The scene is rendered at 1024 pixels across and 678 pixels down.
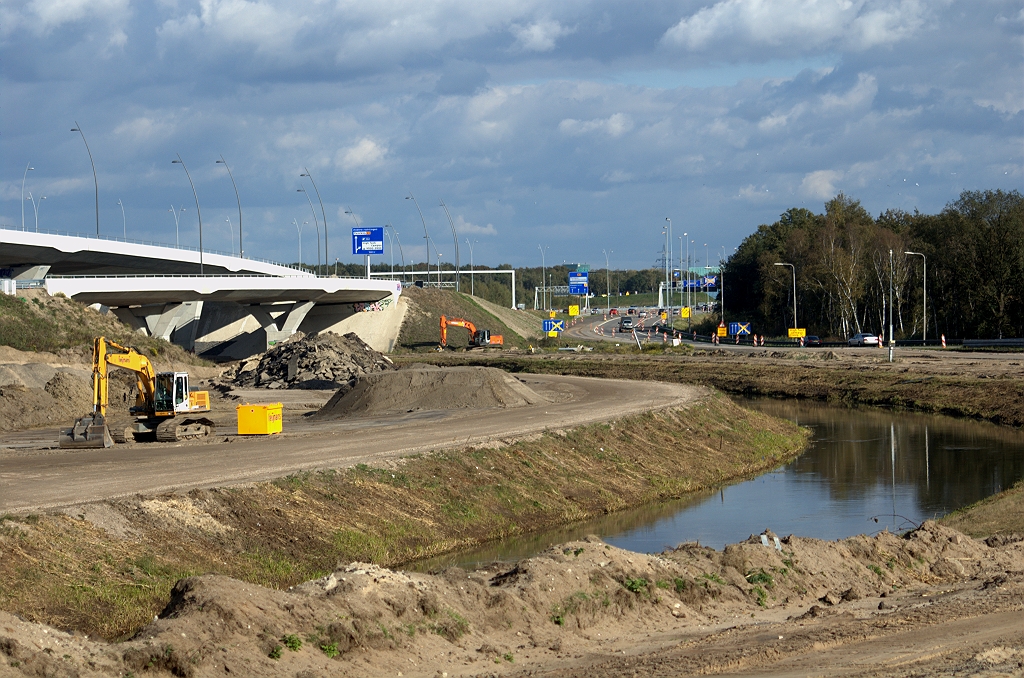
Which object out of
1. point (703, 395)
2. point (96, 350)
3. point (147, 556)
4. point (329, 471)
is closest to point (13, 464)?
point (96, 350)

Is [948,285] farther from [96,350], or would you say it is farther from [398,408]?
[96,350]

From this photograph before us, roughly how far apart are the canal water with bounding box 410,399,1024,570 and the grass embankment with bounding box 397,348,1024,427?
5.62 metres

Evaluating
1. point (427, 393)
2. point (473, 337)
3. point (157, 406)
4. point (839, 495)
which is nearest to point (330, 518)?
point (157, 406)

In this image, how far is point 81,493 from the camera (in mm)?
26781

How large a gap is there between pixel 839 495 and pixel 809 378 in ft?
132

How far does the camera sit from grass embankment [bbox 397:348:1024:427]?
59.4 meters

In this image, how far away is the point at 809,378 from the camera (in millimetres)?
74750

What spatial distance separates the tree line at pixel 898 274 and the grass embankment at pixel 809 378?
2809 cm

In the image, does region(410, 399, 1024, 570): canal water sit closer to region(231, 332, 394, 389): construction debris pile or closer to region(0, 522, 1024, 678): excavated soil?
region(0, 522, 1024, 678): excavated soil

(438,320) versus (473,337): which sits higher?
(438,320)

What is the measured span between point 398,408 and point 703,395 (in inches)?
654

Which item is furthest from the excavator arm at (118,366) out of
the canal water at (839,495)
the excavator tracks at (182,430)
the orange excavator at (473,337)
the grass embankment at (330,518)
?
the orange excavator at (473,337)

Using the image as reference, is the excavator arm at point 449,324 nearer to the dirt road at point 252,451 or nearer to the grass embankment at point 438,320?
the grass embankment at point 438,320

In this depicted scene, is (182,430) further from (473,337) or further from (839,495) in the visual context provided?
(473,337)
